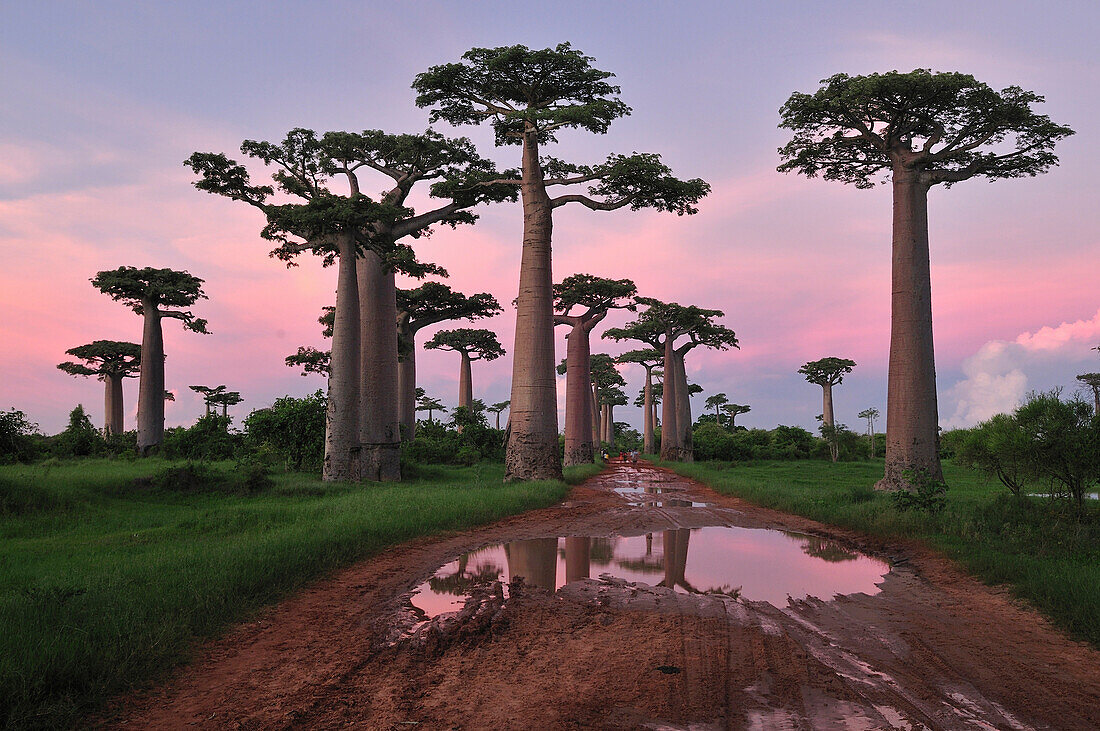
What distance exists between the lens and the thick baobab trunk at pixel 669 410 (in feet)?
120

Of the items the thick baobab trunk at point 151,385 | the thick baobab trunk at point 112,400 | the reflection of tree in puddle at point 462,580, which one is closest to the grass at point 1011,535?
the reflection of tree in puddle at point 462,580

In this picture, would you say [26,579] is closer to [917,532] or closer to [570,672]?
[570,672]

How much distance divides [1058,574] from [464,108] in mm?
17813

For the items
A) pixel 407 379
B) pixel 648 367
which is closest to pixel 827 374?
pixel 648 367

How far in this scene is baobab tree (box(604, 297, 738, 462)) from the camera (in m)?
35.5

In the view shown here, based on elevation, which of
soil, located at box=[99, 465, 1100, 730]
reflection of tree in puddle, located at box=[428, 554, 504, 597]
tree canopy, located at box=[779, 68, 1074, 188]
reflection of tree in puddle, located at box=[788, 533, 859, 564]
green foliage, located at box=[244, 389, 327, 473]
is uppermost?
tree canopy, located at box=[779, 68, 1074, 188]

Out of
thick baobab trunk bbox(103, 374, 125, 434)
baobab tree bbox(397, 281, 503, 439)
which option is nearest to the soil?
baobab tree bbox(397, 281, 503, 439)

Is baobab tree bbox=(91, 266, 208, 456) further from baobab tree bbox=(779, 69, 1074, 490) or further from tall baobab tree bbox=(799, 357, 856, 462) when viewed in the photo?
tall baobab tree bbox=(799, 357, 856, 462)

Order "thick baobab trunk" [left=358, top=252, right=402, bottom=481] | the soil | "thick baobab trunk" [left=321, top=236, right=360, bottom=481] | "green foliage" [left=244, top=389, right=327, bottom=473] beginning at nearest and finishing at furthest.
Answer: the soil → "thick baobab trunk" [left=321, top=236, right=360, bottom=481] → "thick baobab trunk" [left=358, top=252, right=402, bottom=481] → "green foliage" [left=244, top=389, right=327, bottom=473]

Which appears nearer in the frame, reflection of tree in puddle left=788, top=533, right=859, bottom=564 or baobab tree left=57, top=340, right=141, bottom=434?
reflection of tree in puddle left=788, top=533, right=859, bottom=564

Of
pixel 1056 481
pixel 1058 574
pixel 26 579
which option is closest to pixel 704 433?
pixel 1056 481

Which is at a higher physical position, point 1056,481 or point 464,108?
point 464,108

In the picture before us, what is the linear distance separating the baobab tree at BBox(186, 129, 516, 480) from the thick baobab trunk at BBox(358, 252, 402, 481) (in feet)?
0.10

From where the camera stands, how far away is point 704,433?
151 ft
